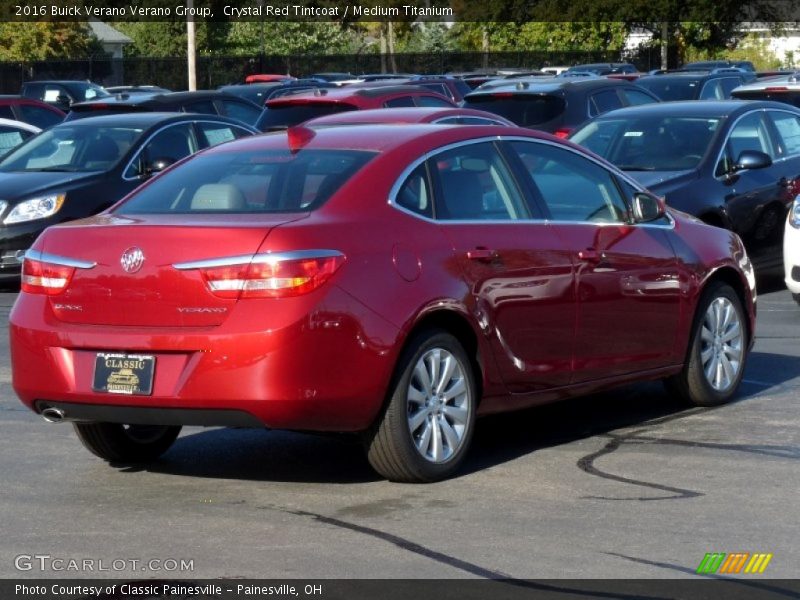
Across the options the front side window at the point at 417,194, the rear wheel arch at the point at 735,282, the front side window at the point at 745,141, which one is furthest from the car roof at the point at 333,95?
the front side window at the point at 417,194

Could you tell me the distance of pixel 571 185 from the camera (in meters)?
8.24

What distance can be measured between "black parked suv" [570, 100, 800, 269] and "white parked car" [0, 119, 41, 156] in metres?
7.70

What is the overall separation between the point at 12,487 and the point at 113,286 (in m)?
1.06

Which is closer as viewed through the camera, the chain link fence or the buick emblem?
the buick emblem

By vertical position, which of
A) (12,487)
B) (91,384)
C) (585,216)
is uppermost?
(585,216)

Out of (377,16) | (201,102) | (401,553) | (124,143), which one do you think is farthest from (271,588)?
(377,16)

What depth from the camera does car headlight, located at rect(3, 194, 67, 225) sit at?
15.1m

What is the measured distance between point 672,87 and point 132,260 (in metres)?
19.4

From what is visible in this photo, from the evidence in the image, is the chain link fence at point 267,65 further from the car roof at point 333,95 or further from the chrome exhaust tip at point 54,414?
the chrome exhaust tip at point 54,414

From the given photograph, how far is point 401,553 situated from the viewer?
5992 millimetres

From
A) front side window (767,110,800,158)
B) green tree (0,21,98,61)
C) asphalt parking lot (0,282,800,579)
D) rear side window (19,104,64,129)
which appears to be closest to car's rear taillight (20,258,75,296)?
asphalt parking lot (0,282,800,579)

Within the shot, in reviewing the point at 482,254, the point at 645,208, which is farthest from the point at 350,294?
the point at 645,208

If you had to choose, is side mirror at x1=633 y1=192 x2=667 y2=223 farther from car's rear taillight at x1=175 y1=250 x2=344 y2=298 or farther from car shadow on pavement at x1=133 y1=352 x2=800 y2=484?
car's rear taillight at x1=175 y1=250 x2=344 y2=298

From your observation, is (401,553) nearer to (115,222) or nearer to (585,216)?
(115,222)
